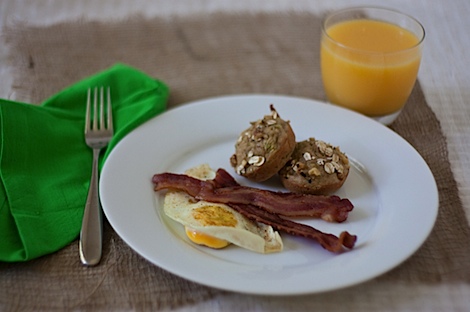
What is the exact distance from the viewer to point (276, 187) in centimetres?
194

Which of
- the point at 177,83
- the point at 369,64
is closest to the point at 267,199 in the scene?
the point at 369,64

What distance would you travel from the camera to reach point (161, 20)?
308 centimetres

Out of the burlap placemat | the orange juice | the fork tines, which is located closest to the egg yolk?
the burlap placemat

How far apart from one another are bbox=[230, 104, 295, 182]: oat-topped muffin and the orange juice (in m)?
0.47

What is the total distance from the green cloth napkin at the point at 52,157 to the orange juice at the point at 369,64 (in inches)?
27.2

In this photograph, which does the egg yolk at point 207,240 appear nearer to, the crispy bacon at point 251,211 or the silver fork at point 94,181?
the crispy bacon at point 251,211

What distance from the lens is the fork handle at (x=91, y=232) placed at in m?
1.68

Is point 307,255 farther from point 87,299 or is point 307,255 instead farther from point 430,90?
point 430,90

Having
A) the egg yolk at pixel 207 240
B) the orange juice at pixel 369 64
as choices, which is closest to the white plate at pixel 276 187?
the egg yolk at pixel 207 240

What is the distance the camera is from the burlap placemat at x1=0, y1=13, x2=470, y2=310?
158 centimetres

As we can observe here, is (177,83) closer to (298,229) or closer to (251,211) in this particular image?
(251,211)

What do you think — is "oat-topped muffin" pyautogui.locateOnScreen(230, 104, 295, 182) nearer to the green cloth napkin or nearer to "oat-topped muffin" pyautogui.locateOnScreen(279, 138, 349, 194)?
"oat-topped muffin" pyautogui.locateOnScreen(279, 138, 349, 194)

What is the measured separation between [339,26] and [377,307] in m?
1.28

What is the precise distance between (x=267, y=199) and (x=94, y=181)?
1.88 feet
